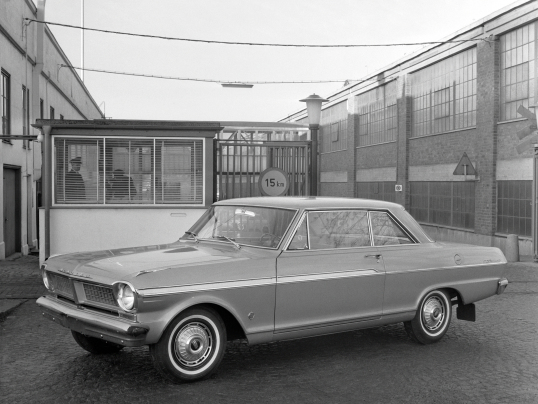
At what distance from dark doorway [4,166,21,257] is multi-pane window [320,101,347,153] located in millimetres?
22485

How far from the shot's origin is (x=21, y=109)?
18578 mm

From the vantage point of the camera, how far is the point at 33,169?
64.8 ft

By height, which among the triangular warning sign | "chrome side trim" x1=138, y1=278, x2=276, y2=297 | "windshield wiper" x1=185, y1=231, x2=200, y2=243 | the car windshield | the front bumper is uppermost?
the triangular warning sign

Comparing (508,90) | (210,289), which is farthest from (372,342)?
(508,90)

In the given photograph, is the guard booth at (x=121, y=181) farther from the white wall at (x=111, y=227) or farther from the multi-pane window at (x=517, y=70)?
the multi-pane window at (x=517, y=70)

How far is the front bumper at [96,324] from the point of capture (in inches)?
205

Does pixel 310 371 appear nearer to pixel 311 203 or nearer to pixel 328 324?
pixel 328 324

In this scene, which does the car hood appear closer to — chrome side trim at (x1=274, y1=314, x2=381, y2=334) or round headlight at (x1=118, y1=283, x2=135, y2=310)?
round headlight at (x1=118, y1=283, x2=135, y2=310)

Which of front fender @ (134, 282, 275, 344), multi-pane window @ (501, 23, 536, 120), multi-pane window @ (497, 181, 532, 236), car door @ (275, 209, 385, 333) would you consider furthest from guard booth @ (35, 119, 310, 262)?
multi-pane window @ (501, 23, 536, 120)

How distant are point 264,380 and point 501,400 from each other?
1.83m

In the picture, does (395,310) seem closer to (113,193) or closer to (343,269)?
(343,269)

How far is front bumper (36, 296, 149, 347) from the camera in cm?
522

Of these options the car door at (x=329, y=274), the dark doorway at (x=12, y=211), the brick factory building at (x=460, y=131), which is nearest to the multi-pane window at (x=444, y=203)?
the brick factory building at (x=460, y=131)

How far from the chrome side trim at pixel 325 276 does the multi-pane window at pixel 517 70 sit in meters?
14.7
